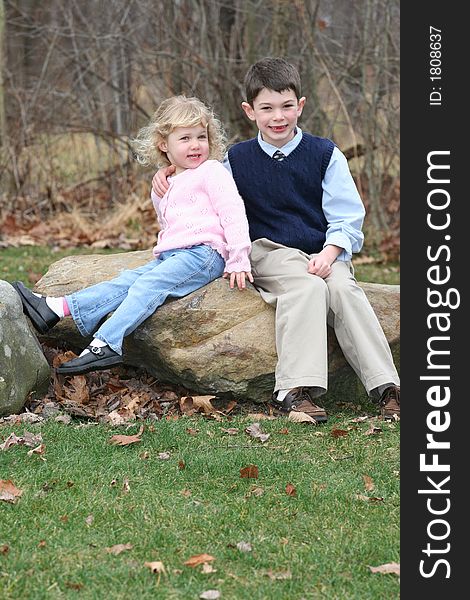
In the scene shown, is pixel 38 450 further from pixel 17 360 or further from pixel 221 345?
pixel 221 345

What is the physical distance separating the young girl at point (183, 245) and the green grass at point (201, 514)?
2.64ft

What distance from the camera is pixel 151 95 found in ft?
37.9

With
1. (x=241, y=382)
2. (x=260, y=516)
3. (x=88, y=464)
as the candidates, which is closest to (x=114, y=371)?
(x=241, y=382)

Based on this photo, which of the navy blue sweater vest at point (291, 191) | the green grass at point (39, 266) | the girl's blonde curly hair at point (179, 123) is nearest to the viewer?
the girl's blonde curly hair at point (179, 123)

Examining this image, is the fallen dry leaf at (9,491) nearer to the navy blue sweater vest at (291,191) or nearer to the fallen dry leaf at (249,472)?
the fallen dry leaf at (249,472)

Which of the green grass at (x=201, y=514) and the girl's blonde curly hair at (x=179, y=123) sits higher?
the girl's blonde curly hair at (x=179, y=123)

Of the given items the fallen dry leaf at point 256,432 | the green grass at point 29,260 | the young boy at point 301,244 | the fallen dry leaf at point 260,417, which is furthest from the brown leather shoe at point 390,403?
the green grass at point 29,260

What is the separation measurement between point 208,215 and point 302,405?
1.20 metres

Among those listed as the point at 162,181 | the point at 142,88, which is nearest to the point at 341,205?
the point at 162,181

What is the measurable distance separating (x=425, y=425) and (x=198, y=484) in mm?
985

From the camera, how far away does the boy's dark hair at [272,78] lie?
5.50 metres

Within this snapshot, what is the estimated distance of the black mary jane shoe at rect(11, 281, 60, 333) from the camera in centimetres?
546

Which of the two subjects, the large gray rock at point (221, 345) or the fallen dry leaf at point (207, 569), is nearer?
the fallen dry leaf at point (207, 569)

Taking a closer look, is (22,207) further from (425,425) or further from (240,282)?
(425,425)
